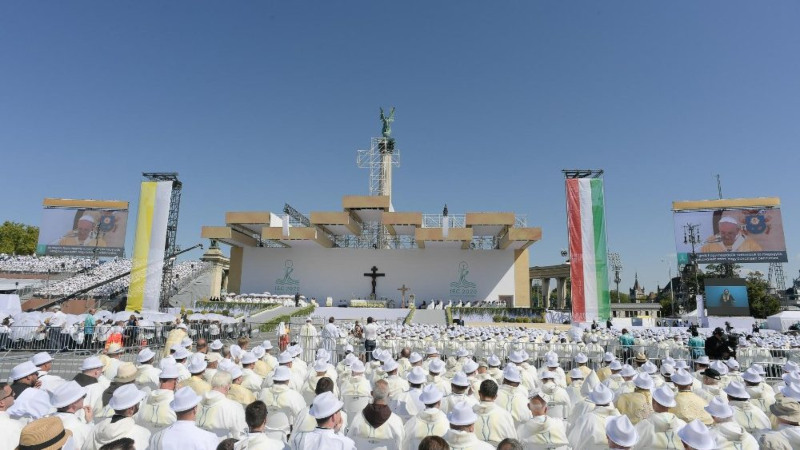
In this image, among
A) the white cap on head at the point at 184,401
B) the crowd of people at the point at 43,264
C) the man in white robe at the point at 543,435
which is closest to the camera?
the white cap on head at the point at 184,401

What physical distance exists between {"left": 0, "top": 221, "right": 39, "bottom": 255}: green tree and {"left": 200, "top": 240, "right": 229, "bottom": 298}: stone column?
35.5 meters

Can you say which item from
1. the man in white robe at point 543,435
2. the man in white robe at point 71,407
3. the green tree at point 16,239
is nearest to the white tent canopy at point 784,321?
the man in white robe at point 543,435

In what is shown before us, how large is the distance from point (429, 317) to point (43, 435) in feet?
93.4

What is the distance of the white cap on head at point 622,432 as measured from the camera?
331 cm

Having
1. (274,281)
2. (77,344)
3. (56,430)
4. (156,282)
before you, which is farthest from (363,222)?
(56,430)

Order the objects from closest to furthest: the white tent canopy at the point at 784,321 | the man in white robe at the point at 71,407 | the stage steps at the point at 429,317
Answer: the man in white robe at the point at 71,407 < the white tent canopy at the point at 784,321 < the stage steps at the point at 429,317

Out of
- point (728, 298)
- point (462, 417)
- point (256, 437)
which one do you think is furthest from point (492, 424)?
point (728, 298)

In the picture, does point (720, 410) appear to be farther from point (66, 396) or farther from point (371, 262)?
point (371, 262)

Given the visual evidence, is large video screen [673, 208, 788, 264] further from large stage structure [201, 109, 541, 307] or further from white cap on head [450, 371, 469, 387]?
white cap on head [450, 371, 469, 387]

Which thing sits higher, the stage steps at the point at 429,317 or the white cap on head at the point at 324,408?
the white cap on head at the point at 324,408

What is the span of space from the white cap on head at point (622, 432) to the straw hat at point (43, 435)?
155 inches

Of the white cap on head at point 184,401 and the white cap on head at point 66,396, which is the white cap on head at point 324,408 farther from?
the white cap on head at point 66,396

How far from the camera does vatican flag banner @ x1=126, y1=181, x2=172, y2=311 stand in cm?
2856

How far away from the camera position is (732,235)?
3753 cm
